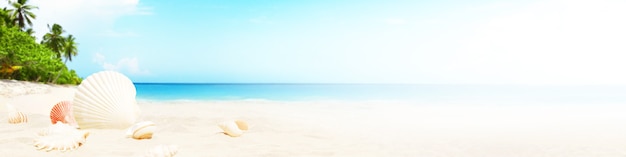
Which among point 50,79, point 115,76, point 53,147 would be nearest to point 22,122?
point 115,76

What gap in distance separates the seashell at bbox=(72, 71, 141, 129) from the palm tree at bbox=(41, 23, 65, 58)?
56091mm

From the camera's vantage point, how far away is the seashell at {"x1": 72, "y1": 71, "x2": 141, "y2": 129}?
23.2ft

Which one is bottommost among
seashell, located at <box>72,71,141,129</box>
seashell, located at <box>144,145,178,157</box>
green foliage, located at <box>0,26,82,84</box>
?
seashell, located at <box>144,145,178,157</box>

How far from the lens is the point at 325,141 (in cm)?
709

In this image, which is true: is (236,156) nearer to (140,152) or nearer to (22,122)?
(140,152)

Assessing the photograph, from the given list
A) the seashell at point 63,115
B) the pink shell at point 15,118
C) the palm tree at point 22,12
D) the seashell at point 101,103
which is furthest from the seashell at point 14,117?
the palm tree at point 22,12

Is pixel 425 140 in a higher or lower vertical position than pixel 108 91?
lower

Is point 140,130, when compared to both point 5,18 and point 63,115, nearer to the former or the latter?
point 63,115

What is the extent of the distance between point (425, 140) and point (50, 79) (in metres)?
41.0

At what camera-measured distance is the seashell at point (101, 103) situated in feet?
23.2

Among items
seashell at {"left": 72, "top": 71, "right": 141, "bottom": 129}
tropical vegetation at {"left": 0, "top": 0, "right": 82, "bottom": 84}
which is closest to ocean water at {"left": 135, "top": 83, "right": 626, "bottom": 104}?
tropical vegetation at {"left": 0, "top": 0, "right": 82, "bottom": 84}

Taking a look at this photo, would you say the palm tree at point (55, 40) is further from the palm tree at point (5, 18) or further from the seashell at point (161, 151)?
the seashell at point (161, 151)

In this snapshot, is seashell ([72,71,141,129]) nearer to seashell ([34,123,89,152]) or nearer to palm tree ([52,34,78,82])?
seashell ([34,123,89,152])

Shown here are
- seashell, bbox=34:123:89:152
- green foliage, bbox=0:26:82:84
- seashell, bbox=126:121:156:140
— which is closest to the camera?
seashell, bbox=34:123:89:152
